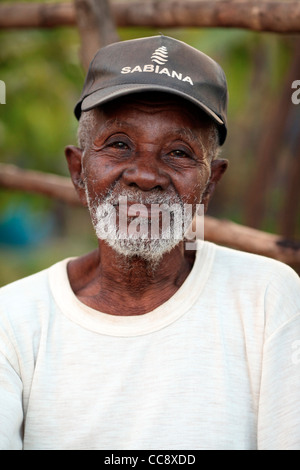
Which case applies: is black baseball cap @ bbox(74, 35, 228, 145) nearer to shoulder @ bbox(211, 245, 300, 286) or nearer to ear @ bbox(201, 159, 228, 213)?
ear @ bbox(201, 159, 228, 213)

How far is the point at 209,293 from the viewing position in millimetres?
1860

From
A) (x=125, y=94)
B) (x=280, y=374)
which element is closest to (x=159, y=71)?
(x=125, y=94)

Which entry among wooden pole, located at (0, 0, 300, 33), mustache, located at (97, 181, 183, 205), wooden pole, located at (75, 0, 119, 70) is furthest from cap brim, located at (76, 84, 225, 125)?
wooden pole, located at (75, 0, 119, 70)

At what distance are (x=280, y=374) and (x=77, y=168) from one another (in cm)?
84

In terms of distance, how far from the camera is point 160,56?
1.76 meters

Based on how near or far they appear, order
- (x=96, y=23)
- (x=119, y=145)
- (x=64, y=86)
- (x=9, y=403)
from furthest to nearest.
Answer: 1. (x=64, y=86)
2. (x=96, y=23)
3. (x=119, y=145)
4. (x=9, y=403)

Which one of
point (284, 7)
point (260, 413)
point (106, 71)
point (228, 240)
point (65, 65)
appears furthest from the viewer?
point (65, 65)

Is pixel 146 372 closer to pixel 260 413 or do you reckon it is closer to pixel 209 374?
pixel 209 374

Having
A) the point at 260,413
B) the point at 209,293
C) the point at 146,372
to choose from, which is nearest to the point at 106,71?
the point at 209,293

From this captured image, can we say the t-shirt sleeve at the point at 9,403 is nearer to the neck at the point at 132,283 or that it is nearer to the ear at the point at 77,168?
the neck at the point at 132,283

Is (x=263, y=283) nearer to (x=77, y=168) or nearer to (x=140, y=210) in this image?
(x=140, y=210)

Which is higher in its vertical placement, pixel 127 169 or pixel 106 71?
pixel 106 71

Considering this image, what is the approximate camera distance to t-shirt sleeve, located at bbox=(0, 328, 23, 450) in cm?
164
